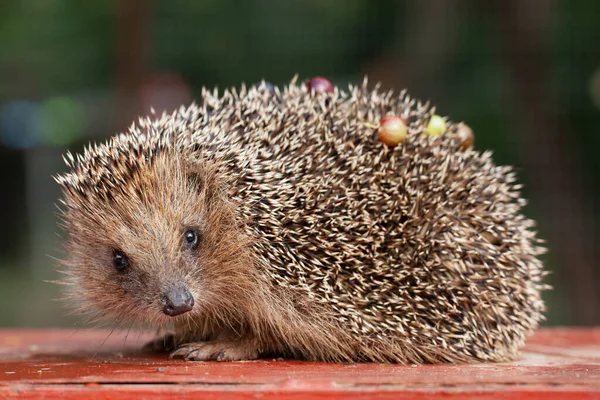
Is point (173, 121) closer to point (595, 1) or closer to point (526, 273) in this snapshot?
point (526, 273)

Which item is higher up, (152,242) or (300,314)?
(152,242)

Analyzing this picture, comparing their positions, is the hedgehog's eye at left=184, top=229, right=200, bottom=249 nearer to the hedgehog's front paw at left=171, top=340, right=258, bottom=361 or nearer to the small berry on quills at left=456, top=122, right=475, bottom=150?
the hedgehog's front paw at left=171, top=340, right=258, bottom=361

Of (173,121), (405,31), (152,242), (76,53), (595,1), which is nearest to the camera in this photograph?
(152,242)

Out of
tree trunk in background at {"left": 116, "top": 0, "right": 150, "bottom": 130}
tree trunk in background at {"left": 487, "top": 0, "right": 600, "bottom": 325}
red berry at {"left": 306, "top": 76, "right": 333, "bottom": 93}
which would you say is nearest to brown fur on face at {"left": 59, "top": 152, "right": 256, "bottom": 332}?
red berry at {"left": 306, "top": 76, "right": 333, "bottom": 93}

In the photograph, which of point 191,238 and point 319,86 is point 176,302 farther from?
point 319,86

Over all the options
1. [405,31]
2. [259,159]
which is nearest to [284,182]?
[259,159]

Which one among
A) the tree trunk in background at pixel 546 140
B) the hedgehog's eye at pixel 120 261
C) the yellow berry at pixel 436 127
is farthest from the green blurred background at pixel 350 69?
the hedgehog's eye at pixel 120 261

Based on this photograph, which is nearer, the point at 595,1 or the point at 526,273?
the point at 526,273

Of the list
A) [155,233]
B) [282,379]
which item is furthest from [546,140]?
[282,379]
